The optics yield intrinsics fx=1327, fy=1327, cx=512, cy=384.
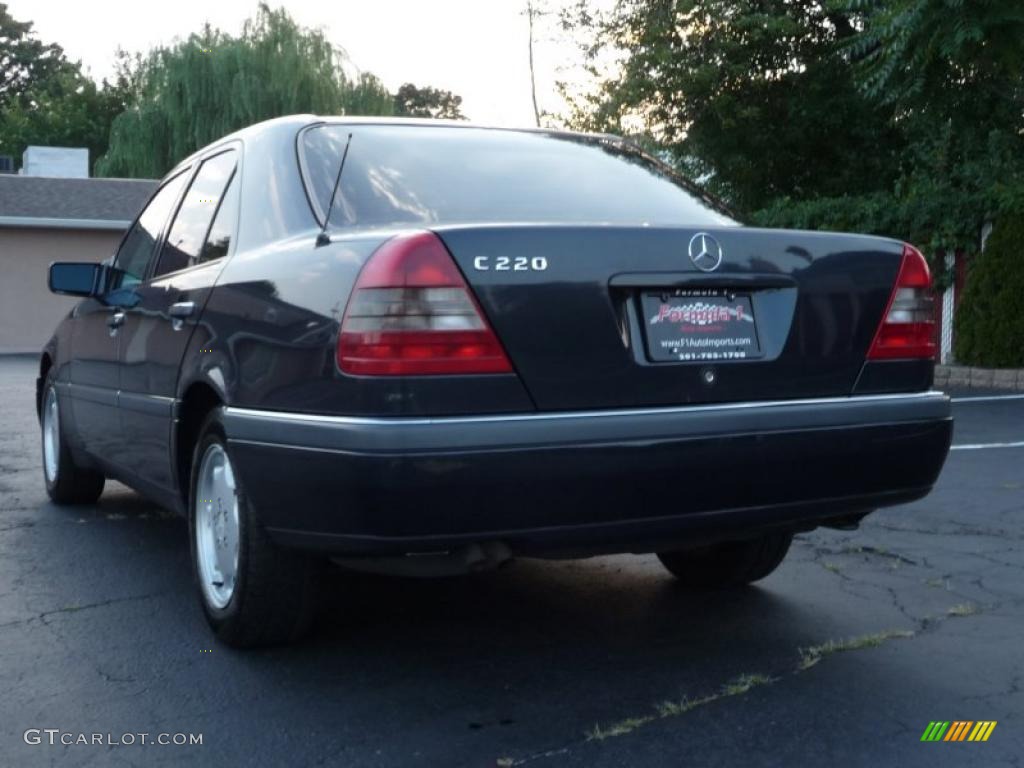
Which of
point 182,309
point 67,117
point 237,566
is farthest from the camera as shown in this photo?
point 67,117

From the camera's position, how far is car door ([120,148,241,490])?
14.4 ft

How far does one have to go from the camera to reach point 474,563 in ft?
10.9

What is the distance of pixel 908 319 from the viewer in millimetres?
3914

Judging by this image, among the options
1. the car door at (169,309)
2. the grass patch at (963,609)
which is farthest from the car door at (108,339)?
the grass patch at (963,609)

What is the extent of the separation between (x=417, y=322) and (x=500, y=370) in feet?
0.78

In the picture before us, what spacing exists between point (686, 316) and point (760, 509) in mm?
548

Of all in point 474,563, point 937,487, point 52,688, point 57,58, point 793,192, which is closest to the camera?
point 474,563

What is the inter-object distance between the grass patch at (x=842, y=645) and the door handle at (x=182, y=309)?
86.3 inches

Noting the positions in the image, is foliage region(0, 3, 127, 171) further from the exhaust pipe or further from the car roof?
the exhaust pipe

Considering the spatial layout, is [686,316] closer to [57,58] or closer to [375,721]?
[375,721]

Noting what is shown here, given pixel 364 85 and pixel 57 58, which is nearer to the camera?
pixel 364 85

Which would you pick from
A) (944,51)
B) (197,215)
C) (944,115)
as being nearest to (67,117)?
(944,115)

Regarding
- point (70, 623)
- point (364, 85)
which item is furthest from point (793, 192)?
point (364, 85)

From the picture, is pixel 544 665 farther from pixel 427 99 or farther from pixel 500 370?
pixel 427 99
